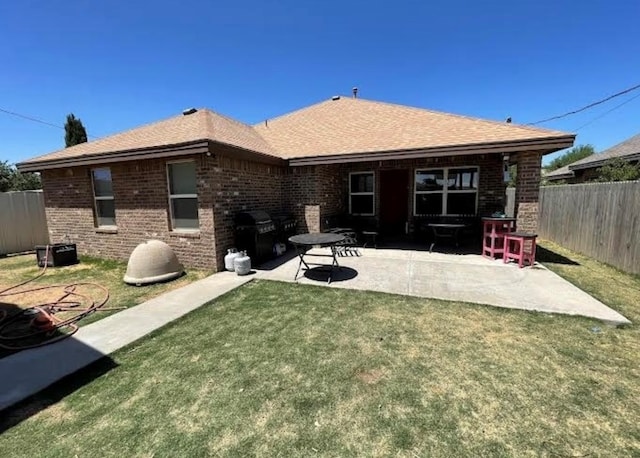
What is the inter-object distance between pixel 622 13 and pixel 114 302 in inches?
650

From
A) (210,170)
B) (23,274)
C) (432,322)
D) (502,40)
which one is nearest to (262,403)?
(432,322)

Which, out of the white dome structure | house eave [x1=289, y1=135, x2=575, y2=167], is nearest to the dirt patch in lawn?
the white dome structure

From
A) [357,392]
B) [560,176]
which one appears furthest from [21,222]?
[560,176]

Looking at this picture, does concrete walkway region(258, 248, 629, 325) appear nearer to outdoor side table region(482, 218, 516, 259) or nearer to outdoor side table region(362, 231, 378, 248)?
outdoor side table region(482, 218, 516, 259)

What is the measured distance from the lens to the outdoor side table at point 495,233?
7.13 m

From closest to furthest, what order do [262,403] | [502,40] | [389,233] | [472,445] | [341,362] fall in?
[472,445]
[262,403]
[341,362]
[389,233]
[502,40]

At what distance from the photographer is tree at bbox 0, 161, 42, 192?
85.6 feet

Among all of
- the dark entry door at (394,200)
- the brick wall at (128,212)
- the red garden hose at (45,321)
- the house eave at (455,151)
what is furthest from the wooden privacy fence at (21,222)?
the dark entry door at (394,200)

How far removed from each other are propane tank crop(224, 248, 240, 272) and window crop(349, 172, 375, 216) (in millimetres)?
5396

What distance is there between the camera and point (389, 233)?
10.8m

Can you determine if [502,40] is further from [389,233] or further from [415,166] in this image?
[389,233]

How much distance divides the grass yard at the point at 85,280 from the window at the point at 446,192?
731cm

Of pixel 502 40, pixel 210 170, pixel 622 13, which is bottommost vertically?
pixel 210 170

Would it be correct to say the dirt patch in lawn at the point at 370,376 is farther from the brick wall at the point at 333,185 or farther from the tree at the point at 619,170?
the tree at the point at 619,170
